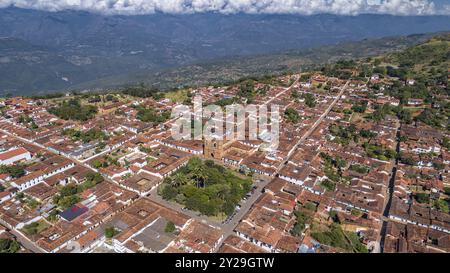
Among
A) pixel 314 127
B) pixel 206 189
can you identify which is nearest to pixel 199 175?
pixel 206 189

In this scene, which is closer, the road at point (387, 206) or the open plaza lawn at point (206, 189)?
the road at point (387, 206)

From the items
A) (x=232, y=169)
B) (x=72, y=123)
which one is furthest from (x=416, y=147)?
(x=72, y=123)

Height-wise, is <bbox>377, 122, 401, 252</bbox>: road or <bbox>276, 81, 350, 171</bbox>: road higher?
<bbox>276, 81, 350, 171</bbox>: road

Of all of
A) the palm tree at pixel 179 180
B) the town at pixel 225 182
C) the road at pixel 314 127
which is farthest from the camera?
the road at pixel 314 127

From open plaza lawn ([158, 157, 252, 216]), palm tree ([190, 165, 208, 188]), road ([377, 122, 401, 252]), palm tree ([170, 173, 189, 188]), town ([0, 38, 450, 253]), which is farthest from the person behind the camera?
palm tree ([170, 173, 189, 188])

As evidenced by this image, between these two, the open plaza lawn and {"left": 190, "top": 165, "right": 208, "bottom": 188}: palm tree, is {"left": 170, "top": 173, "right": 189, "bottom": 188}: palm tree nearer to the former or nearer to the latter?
the open plaza lawn

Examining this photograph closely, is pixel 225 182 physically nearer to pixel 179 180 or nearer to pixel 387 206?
pixel 179 180

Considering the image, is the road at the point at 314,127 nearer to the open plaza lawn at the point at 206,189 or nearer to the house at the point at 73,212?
the open plaza lawn at the point at 206,189

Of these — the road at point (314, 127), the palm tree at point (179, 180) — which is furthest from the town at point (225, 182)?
the road at point (314, 127)

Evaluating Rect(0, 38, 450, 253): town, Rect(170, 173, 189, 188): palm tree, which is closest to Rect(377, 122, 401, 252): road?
Rect(0, 38, 450, 253): town

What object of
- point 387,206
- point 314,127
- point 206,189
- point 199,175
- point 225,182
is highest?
point 199,175
